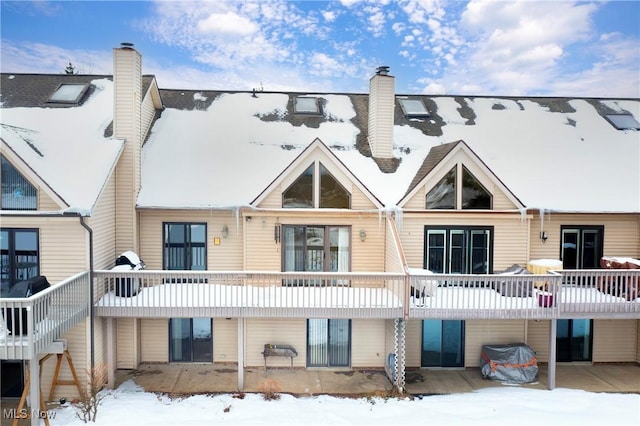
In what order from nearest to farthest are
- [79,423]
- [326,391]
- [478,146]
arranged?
1. [79,423]
2. [326,391]
3. [478,146]

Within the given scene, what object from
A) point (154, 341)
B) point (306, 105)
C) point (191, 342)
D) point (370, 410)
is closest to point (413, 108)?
point (306, 105)

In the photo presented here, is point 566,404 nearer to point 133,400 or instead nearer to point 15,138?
point 133,400

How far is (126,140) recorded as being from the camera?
12.9 m

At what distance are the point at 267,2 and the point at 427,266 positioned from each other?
46.7 ft

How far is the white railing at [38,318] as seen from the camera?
340 inches

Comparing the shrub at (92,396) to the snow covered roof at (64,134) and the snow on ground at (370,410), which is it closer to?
the snow on ground at (370,410)

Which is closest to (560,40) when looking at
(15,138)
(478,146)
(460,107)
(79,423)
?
(460,107)

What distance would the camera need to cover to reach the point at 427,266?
528 inches

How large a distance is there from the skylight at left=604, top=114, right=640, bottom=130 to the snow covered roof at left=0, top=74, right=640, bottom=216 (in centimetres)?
24

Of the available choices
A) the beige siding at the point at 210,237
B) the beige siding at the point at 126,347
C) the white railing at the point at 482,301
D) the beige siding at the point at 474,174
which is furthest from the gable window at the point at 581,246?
the beige siding at the point at 126,347

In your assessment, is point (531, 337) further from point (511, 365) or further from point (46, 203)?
point (46, 203)

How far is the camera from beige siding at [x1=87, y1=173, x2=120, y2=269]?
11.5 meters

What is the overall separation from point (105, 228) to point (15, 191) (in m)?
2.21

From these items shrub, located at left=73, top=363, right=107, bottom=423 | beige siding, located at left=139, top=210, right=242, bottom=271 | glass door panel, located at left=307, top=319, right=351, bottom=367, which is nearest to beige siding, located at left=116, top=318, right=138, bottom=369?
shrub, located at left=73, top=363, right=107, bottom=423
